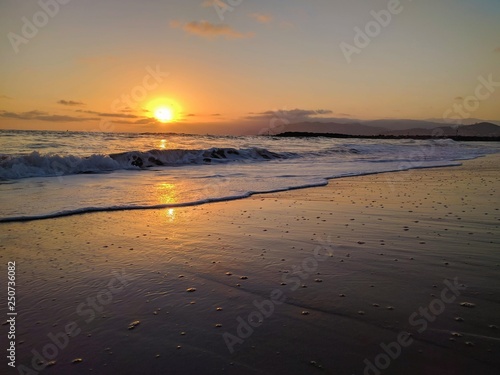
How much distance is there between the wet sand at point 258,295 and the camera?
9.26 ft

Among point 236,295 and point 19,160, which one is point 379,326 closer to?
point 236,295

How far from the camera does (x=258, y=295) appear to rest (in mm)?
3949

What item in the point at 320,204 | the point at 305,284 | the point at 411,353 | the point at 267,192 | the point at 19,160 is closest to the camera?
the point at 411,353

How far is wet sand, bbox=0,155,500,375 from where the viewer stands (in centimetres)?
282

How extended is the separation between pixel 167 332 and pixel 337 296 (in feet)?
5.85

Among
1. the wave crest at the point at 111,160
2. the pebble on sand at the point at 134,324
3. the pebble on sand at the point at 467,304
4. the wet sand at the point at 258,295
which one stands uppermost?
the wave crest at the point at 111,160

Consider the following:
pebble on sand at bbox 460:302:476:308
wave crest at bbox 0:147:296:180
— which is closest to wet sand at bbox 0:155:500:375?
pebble on sand at bbox 460:302:476:308

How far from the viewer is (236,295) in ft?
13.0

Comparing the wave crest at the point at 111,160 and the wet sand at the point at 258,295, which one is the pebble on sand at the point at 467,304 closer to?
the wet sand at the point at 258,295

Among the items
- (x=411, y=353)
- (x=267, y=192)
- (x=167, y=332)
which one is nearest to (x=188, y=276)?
(x=167, y=332)

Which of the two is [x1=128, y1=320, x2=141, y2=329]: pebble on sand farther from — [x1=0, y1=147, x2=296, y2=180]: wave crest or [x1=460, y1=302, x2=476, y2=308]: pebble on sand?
[x1=0, y1=147, x2=296, y2=180]: wave crest

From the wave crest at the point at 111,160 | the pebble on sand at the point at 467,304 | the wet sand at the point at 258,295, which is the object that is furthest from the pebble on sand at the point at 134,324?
the wave crest at the point at 111,160

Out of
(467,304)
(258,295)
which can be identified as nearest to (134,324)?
(258,295)

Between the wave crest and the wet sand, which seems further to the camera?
the wave crest
